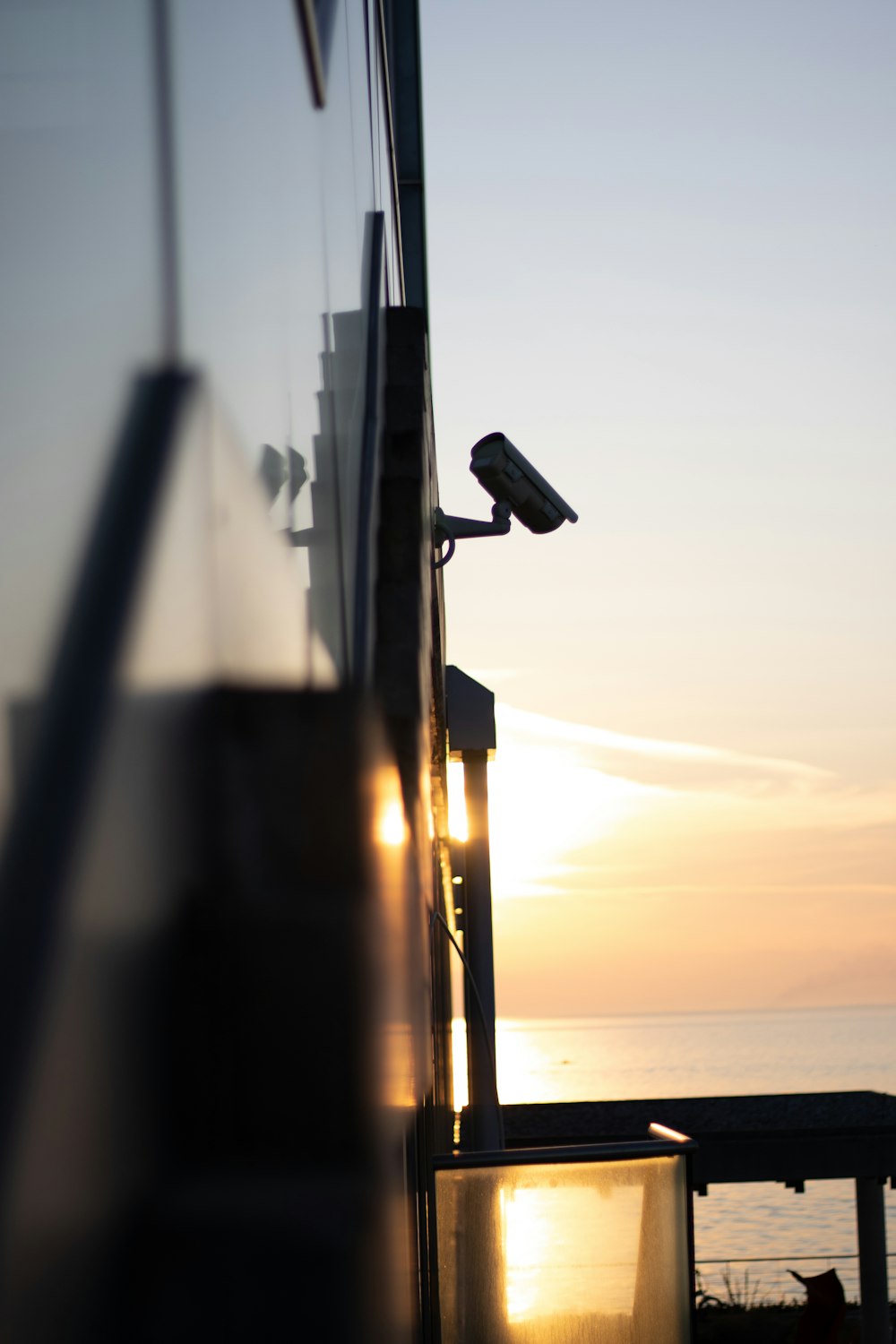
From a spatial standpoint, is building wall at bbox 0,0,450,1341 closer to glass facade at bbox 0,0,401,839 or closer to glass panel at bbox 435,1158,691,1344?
glass facade at bbox 0,0,401,839

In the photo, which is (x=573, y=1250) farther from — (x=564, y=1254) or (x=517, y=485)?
(x=517, y=485)

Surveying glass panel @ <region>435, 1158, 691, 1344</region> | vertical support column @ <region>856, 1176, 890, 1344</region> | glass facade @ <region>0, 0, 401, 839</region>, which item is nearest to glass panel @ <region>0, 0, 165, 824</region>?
glass facade @ <region>0, 0, 401, 839</region>

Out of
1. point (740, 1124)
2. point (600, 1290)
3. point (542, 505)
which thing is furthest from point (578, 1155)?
point (740, 1124)

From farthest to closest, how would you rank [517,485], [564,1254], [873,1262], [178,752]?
1. [873,1262]
2. [517,485]
3. [564,1254]
4. [178,752]

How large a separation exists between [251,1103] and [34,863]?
421mm

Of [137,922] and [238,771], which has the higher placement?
[238,771]

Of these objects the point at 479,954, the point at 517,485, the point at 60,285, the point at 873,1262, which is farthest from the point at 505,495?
the point at 873,1262

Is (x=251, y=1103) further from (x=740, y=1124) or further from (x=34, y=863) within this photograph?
(x=740, y=1124)

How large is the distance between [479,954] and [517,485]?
Answer: 9.32 ft

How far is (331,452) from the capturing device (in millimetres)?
1714

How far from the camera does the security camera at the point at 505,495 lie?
6.97m

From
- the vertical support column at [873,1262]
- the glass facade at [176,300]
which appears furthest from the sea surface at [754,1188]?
the glass facade at [176,300]

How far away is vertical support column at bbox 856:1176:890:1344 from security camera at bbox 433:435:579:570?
14.0 meters

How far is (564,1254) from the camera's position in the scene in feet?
16.2
